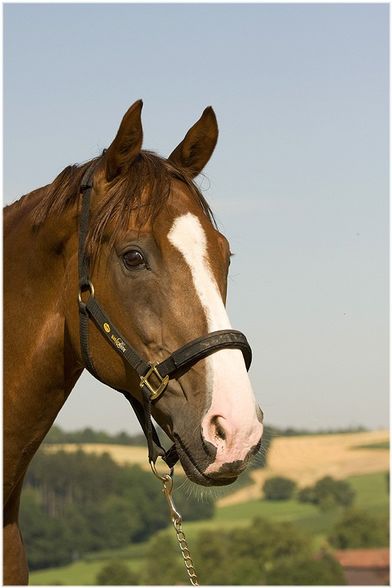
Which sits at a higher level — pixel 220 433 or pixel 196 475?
pixel 220 433

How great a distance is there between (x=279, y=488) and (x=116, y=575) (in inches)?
683

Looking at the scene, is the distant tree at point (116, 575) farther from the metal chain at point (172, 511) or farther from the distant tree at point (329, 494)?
the metal chain at point (172, 511)

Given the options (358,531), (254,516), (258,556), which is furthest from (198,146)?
(358,531)

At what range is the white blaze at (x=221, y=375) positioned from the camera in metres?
3.49

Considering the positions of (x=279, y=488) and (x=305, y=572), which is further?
(x=305, y=572)

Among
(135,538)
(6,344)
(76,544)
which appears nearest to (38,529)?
(76,544)

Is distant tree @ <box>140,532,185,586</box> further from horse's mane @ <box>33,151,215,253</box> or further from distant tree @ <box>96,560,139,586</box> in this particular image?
horse's mane @ <box>33,151,215,253</box>

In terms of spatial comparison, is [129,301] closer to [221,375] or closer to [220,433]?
[221,375]

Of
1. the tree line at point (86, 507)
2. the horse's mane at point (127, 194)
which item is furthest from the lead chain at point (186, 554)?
the tree line at point (86, 507)

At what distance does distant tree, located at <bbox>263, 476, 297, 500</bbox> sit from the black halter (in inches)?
2438

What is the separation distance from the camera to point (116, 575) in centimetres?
5219

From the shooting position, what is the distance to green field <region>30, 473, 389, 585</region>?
174 ft

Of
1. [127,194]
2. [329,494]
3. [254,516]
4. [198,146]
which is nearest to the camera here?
[127,194]

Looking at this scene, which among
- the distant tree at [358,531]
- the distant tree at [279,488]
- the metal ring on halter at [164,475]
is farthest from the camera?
the distant tree at [358,531]
